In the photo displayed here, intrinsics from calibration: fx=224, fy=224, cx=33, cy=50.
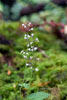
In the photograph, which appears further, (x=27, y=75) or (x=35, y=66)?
(x=35, y=66)

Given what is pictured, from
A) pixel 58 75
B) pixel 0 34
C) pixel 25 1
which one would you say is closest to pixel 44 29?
pixel 0 34

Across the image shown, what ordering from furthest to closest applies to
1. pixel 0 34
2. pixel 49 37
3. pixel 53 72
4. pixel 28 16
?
pixel 28 16 < pixel 49 37 < pixel 0 34 < pixel 53 72

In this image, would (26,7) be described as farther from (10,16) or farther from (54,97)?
(54,97)

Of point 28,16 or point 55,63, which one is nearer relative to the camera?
point 55,63

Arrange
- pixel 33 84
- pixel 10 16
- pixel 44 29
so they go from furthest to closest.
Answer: pixel 10 16, pixel 44 29, pixel 33 84

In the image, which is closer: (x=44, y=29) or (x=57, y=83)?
(x=57, y=83)

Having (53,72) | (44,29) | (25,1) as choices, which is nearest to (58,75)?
(53,72)

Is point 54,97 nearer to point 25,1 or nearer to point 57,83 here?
point 57,83

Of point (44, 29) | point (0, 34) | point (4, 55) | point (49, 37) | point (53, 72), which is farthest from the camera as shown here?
point (44, 29)

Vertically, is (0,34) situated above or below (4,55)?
above
